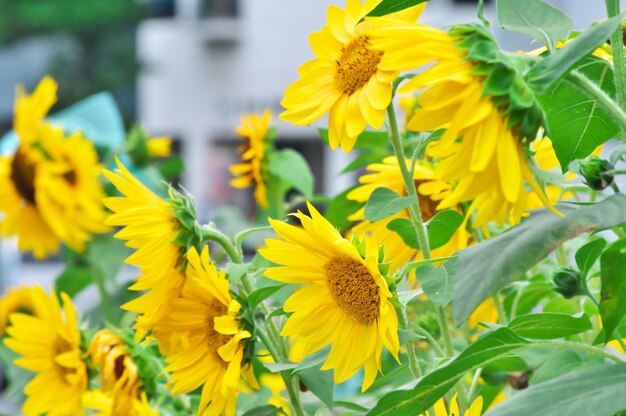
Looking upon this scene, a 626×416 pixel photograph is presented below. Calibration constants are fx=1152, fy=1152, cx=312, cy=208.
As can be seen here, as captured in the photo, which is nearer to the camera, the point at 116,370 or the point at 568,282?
the point at 568,282

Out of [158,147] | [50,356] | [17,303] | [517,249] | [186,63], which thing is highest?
[517,249]

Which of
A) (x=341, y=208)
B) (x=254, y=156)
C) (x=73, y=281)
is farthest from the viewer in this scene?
(x=73, y=281)

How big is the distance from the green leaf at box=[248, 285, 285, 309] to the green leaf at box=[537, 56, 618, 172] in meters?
0.11

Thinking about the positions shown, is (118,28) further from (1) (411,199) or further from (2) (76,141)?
(1) (411,199)

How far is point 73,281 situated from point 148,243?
0.62 m

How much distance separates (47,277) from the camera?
25.8 ft

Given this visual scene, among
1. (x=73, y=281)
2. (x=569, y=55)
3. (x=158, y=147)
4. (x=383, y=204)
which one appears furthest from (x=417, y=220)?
(x=158, y=147)

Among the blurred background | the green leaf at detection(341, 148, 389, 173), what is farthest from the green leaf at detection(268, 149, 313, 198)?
the blurred background

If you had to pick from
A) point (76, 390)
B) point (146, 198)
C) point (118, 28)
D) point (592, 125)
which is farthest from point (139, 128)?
point (118, 28)

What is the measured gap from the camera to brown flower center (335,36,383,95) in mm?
365

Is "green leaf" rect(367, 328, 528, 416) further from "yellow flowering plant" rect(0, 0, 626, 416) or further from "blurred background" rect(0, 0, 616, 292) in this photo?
"blurred background" rect(0, 0, 616, 292)

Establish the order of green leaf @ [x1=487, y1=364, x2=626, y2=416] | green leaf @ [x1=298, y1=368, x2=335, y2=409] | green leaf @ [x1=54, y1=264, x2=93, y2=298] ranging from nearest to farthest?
1. green leaf @ [x1=487, y1=364, x2=626, y2=416]
2. green leaf @ [x1=298, y1=368, x2=335, y2=409]
3. green leaf @ [x1=54, y1=264, x2=93, y2=298]

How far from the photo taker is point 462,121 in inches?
11.4

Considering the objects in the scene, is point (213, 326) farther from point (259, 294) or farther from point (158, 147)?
point (158, 147)
